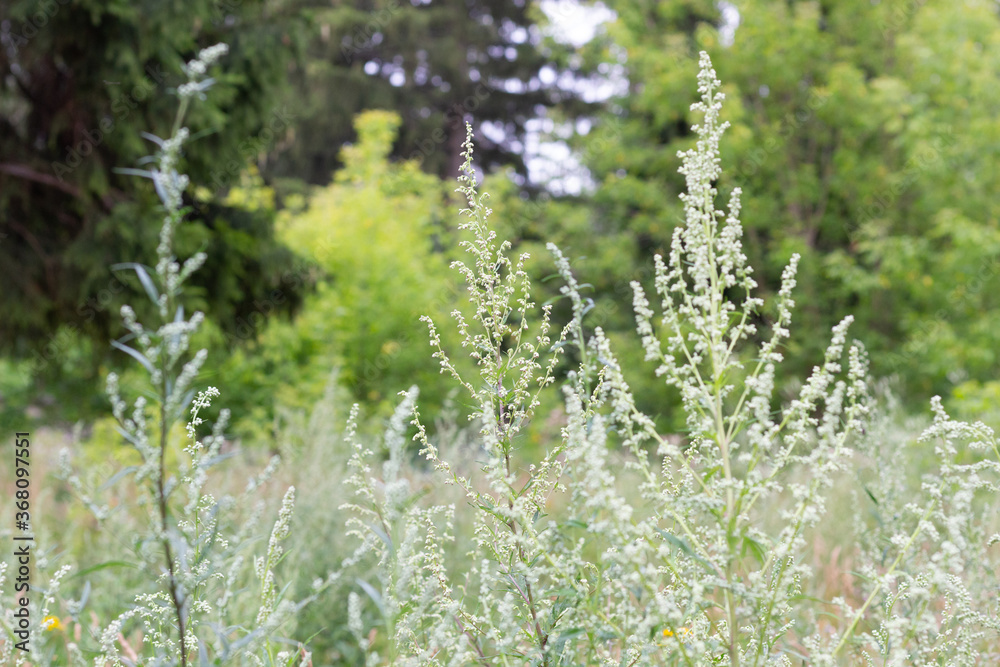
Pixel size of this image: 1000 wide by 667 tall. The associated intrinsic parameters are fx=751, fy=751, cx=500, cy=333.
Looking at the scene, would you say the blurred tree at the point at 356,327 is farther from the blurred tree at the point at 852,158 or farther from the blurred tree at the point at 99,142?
the blurred tree at the point at 852,158

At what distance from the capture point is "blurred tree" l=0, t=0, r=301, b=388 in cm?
557

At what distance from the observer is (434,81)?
2228 centimetres

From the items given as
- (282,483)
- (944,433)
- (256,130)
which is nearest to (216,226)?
(256,130)

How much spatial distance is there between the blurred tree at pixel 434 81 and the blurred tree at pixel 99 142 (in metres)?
13.9

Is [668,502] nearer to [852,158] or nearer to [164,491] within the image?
[164,491]

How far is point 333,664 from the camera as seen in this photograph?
12.4 feet

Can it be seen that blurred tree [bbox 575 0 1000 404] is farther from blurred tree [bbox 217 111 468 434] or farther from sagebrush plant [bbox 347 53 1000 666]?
sagebrush plant [bbox 347 53 1000 666]

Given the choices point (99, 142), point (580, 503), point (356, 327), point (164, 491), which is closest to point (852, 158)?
point (356, 327)

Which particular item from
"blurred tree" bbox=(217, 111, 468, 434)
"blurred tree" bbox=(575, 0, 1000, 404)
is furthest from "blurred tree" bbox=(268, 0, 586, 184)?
"blurred tree" bbox=(217, 111, 468, 434)

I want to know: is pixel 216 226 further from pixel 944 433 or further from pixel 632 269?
pixel 632 269

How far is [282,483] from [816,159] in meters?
11.6

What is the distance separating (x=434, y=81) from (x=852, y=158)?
1360 cm

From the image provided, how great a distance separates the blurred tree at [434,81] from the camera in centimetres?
2077

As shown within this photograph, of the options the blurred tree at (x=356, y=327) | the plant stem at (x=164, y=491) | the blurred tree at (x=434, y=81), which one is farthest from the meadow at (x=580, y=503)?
the blurred tree at (x=434, y=81)
